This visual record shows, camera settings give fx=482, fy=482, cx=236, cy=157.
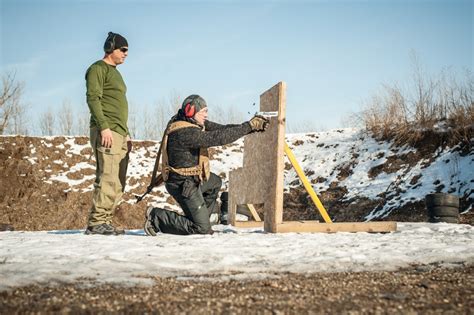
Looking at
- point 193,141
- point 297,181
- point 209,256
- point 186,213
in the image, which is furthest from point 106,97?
point 297,181

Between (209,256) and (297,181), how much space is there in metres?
10.3

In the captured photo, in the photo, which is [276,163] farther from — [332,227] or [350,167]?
[350,167]

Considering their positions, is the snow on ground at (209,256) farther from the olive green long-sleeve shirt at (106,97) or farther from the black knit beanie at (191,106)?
the black knit beanie at (191,106)

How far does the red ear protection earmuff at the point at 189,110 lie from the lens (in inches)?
191

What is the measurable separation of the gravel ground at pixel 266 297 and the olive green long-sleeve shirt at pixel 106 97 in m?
2.36

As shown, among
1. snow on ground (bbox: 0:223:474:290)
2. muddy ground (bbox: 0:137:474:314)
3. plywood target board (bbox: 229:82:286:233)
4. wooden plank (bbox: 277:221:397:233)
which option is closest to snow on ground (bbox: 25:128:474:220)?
wooden plank (bbox: 277:221:397:233)

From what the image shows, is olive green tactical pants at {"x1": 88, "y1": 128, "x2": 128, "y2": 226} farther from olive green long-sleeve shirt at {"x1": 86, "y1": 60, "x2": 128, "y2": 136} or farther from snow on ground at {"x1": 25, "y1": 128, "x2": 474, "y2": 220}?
snow on ground at {"x1": 25, "y1": 128, "x2": 474, "y2": 220}

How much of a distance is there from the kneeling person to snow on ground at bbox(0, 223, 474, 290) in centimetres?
52

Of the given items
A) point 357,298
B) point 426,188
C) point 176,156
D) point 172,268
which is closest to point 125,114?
point 176,156

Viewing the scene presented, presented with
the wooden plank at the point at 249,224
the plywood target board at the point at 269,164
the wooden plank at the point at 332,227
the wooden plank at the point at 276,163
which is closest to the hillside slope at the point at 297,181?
the wooden plank at the point at 332,227

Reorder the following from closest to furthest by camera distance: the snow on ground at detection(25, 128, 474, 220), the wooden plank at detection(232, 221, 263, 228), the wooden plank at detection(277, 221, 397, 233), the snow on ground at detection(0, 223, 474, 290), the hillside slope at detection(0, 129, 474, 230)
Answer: the snow on ground at detection(0, 223, 474, 290)
the wooden plank at detection(277, 221, 397, 233)
the wooden plank at detection(232, 221, 263, 228)
the snow on ground at detection(25, 128, 474, 220)
the hillside slope at detection(0, 129, 474, 230)

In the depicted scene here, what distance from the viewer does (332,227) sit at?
522cm

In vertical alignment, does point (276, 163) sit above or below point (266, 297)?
above

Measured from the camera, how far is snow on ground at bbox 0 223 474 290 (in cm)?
272
